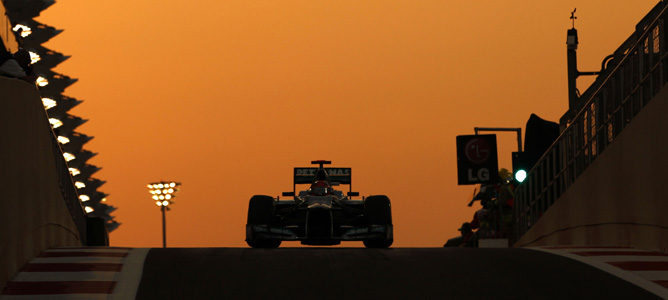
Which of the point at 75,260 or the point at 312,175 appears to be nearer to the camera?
the point at 75,260

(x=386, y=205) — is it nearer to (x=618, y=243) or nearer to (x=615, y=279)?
(x=618, y=243)

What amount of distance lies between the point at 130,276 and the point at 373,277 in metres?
2.36

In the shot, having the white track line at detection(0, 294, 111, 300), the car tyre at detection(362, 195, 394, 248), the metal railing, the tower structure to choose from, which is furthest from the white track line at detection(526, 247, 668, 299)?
the tower structure

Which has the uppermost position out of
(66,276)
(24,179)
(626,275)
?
(24,179)

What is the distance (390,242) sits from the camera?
21.4 m

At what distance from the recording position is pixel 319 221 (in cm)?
2142

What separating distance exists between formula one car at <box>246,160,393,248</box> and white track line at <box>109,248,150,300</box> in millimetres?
7027

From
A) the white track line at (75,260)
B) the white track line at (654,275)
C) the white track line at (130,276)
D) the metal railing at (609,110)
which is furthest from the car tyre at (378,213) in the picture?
the white track line at (654,275)

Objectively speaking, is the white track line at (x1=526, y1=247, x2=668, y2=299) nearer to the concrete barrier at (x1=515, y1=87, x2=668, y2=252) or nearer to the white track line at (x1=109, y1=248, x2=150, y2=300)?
the concrete barrier at (x1=515, y1=87, x2=668, y2=252)

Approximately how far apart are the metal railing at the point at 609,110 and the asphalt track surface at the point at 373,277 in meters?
3.17

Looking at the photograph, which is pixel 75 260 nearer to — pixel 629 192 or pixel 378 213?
pixel 629 192

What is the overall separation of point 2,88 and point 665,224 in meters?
7.87

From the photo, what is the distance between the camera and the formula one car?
21.1m

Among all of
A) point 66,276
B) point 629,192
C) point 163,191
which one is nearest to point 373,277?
point 66,276
